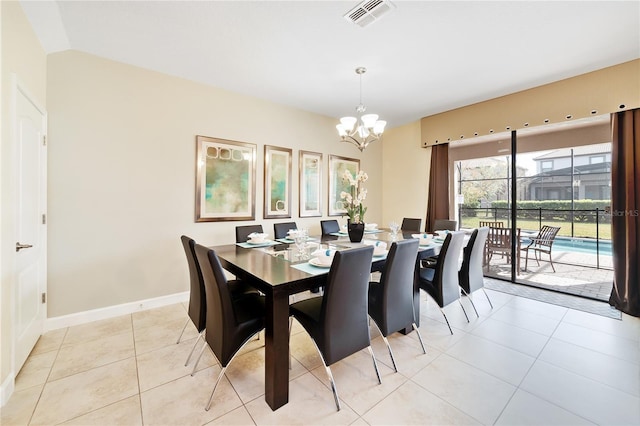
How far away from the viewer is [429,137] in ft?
15.9

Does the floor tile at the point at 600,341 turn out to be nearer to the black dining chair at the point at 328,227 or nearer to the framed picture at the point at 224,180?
the black dining chair at the point at 328,227

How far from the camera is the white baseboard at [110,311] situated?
259 centimetres

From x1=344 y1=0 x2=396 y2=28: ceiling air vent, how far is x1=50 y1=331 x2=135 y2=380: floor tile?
11.3 feet

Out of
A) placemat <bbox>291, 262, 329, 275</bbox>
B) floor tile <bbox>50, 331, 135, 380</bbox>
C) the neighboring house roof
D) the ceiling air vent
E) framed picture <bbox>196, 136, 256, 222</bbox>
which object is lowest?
floor tile <bbox>50, 331, 135, 380</bbox>

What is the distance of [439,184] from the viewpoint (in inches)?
188

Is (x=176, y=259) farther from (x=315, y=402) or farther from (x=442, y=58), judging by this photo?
(x=442, y=58)

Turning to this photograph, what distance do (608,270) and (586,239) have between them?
1.95 feet

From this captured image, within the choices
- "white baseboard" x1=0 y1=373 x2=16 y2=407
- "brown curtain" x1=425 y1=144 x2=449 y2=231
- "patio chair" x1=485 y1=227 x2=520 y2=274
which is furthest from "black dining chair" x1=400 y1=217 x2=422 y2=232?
"white baseboard" x1=0 y1=373 x2=16 y2=407

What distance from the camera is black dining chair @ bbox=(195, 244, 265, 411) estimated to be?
5.10ft

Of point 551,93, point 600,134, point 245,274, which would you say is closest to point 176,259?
point 245,274

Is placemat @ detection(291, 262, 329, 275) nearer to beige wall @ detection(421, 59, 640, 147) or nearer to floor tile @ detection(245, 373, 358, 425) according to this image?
floor tile @ detection(245, 373, 358, 425)

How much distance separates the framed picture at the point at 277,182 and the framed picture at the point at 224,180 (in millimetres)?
221

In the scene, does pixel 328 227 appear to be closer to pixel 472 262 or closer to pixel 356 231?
pixel 356 231

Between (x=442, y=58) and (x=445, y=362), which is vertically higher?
(x=442, y=58)
